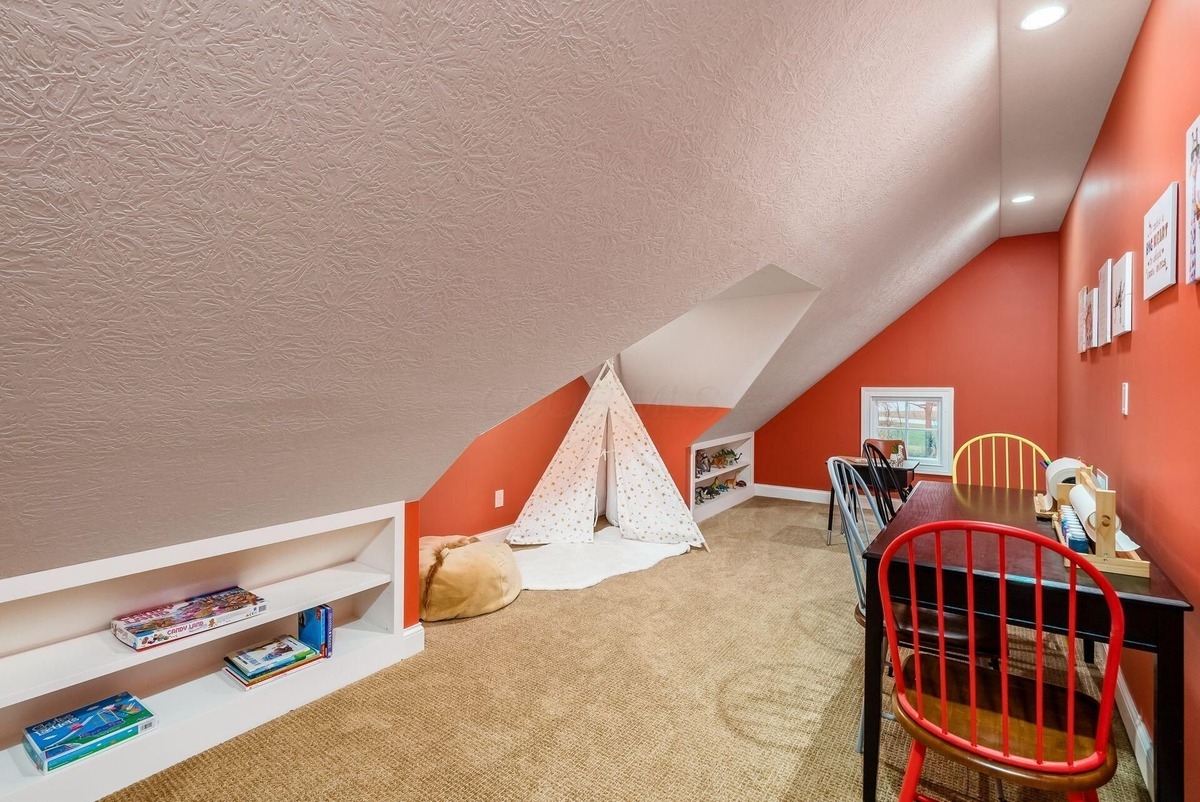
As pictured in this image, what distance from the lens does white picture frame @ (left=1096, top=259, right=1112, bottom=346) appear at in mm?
2422

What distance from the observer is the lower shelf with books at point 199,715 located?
5.00 ft

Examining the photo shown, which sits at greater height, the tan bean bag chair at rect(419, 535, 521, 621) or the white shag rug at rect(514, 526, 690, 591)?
the tan bean bag chair at rect(419, 535, 521, 621)

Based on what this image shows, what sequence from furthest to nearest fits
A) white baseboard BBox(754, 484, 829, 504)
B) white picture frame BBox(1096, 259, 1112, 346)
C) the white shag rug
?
white baseboard BBox(754, 484, 829, 504)
the white shag rug
white picture frame BBox(1096, 259, 1112, 346)

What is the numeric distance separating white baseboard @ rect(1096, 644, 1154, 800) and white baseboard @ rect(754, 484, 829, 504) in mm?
3190

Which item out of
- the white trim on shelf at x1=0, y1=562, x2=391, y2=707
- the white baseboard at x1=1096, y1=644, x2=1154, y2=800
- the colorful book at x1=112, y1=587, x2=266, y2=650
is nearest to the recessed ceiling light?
the white baseboard at x1=1096, y1=644, x2=1154, y2=800

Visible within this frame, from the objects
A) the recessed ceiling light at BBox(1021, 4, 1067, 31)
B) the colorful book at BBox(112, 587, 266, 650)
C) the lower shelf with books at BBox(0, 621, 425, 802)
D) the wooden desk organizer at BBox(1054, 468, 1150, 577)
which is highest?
the recessed ceiling light at BBox(1021, 4, 1067, 31)

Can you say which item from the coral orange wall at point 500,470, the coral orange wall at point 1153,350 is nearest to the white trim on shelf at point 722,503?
the coral orange wall at point 500,470

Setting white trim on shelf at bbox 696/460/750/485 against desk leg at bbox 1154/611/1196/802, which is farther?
white trim on shelf at bbox 696/460/750/485

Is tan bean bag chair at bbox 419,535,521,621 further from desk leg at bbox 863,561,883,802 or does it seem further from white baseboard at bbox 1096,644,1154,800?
white baseboard at bbox 1096,644,1154,800

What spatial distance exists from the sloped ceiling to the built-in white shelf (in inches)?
101

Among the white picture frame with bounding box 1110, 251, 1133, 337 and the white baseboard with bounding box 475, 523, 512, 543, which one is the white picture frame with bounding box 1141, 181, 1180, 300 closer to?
the white picture frame with bounding box 1110, 251, 1133, 337

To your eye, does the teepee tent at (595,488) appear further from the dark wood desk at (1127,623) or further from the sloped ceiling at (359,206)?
the dark wood desk at (1127,623)

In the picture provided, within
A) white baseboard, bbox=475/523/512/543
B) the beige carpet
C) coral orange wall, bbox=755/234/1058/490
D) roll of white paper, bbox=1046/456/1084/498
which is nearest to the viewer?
the beige carpet

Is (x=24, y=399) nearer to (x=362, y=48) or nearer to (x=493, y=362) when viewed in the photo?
(x=362, y=48)
